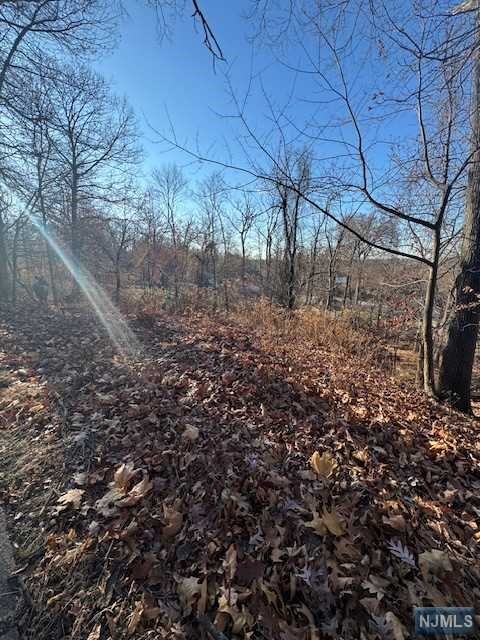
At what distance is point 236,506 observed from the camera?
195 cm

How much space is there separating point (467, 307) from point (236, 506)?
3225 millimetres

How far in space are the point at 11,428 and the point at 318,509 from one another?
3.26 meters

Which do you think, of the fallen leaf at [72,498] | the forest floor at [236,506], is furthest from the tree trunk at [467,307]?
the fallen leaf at [72,498]

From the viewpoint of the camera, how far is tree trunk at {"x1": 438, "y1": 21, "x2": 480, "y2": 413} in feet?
9.96


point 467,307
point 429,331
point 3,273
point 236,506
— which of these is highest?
point 3,273

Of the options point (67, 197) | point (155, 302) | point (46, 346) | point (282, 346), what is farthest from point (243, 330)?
point (67, 197)

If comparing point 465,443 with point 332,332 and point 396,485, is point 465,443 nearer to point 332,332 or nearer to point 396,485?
point 396,485

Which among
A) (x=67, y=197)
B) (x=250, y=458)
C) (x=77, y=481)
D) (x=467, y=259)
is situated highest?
(x=67, y=197)

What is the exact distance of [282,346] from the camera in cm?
534

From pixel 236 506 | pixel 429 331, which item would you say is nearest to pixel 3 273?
pixel 236 506

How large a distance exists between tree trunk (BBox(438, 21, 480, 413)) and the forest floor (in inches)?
13.8

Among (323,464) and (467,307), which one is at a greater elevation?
(467,307)

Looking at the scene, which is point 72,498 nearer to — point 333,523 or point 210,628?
point 210,628

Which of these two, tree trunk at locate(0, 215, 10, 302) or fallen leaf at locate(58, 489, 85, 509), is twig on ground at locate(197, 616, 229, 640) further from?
tree trunk at locate(0, 215, 10, 302)
